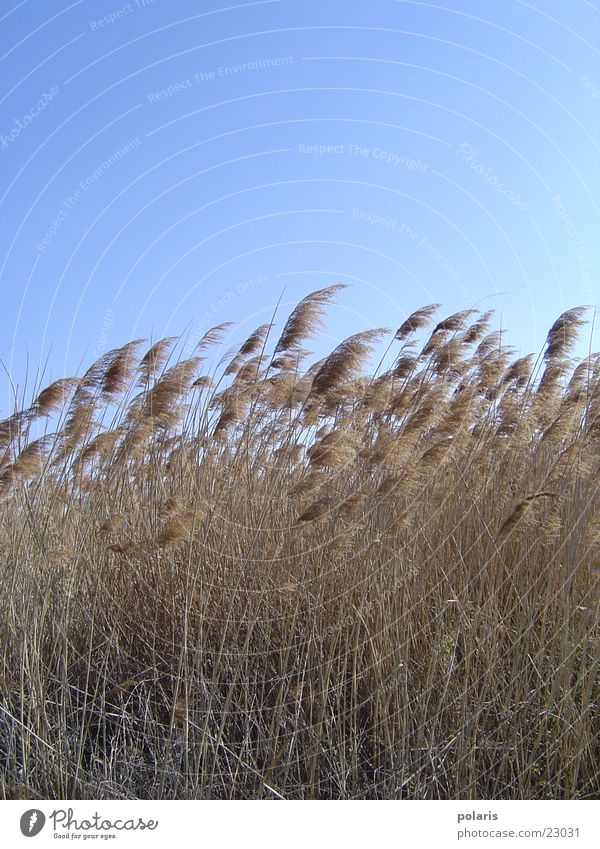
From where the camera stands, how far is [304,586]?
372cm

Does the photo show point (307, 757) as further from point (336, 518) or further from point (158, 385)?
point (158, 385)

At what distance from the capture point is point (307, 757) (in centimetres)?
328

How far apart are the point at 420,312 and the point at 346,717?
266cm

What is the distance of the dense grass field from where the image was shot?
10.9 feet

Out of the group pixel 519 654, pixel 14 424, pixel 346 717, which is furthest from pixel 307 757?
pixel 14 424
